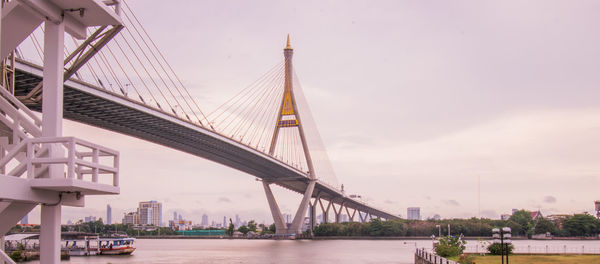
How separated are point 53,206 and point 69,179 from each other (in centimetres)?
99

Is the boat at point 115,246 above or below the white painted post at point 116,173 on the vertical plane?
below

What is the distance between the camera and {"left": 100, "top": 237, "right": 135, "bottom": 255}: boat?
2509 inches

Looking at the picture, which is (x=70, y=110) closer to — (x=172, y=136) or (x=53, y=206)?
(x=172, y=136)

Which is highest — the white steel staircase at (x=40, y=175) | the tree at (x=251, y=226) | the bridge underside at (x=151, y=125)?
the bridge underside at (x=151, y=125)

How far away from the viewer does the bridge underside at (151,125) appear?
38125 millimetres

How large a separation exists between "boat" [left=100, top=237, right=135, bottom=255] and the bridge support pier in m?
27.5

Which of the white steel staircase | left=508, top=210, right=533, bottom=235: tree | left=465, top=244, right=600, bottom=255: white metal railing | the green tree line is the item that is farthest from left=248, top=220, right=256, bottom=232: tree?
the white steel staircase

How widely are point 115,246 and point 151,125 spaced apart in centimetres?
1786

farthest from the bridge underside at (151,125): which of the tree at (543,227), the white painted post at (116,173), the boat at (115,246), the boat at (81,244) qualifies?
the tree at (543,227)

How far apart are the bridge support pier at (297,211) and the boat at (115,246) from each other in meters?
27.5

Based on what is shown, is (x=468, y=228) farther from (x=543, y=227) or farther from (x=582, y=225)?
(x=582, y=225)

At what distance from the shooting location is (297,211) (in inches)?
3752

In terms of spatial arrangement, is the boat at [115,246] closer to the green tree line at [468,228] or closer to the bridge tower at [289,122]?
the bridge tower at [289,122]

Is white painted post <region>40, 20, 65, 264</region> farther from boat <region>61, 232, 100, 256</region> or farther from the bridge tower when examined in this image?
the bridge tower
